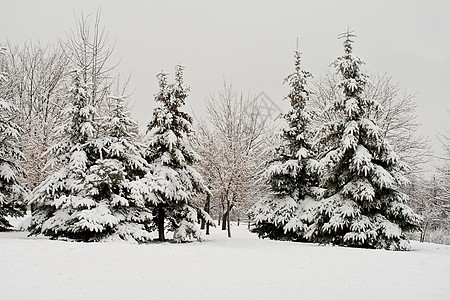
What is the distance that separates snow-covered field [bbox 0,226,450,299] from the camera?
672 centimetres

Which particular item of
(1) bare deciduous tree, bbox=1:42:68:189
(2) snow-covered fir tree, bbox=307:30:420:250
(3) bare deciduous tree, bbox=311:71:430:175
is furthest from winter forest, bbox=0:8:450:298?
(3) bare deciduous tree, bbox=311:71:430:175

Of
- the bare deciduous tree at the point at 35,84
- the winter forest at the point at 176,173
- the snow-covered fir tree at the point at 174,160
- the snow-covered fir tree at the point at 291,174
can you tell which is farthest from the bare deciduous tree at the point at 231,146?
the bare deciduous tree at the point at 35,84

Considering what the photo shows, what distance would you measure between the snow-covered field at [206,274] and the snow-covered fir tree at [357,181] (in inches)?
99.4

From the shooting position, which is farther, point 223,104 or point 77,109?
point 223,104

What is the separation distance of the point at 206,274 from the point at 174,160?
8152 mm

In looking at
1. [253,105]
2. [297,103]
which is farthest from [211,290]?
[253,105]

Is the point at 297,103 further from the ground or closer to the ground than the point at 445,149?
further from the ground

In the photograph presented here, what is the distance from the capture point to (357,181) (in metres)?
13.9

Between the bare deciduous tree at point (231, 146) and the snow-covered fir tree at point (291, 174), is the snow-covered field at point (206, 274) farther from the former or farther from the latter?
the bare deciduous tree at point (231, 146)

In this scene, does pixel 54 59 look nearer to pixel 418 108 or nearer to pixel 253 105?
pixel 253 105

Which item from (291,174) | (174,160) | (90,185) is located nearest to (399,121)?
(291,174)

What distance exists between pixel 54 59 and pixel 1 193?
14.2 meters

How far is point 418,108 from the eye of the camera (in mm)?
24141

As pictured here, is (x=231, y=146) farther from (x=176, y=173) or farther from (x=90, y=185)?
(x=90, y=185)
